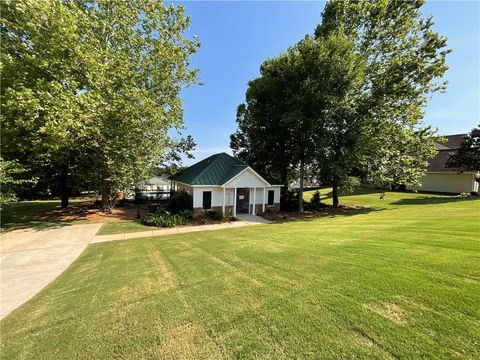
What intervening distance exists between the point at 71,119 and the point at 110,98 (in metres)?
3.34

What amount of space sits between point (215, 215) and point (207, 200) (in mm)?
1643

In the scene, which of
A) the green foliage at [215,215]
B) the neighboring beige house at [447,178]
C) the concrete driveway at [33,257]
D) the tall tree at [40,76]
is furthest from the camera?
the neighboring beige house at [447,178]

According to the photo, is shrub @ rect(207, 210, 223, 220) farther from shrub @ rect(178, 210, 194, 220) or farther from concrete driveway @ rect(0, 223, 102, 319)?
concrete driveway @ rect(0, 223, 102, 319)

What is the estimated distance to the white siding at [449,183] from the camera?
2731 centimetres

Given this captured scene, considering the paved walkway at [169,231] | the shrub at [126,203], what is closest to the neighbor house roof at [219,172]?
the paved walkway at [169,231]

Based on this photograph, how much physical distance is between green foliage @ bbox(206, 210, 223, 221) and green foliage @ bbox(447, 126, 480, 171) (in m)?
27.9

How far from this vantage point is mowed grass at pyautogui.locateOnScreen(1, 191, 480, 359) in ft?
8.72

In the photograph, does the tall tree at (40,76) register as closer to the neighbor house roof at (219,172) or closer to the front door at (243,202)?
the neighbor house roof at (219,172)

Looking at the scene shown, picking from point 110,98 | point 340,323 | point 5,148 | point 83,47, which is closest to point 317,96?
point 110,98

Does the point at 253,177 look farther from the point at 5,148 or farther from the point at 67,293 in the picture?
the point at 5,148

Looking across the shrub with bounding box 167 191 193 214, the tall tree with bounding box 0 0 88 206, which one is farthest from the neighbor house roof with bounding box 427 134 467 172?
the tall tree with bounding box 0 0 88 206

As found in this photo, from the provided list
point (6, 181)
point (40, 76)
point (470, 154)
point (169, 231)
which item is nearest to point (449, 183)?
point (470, 154)

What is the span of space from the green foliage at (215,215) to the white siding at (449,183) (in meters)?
30.1

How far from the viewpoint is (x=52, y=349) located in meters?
3.23
